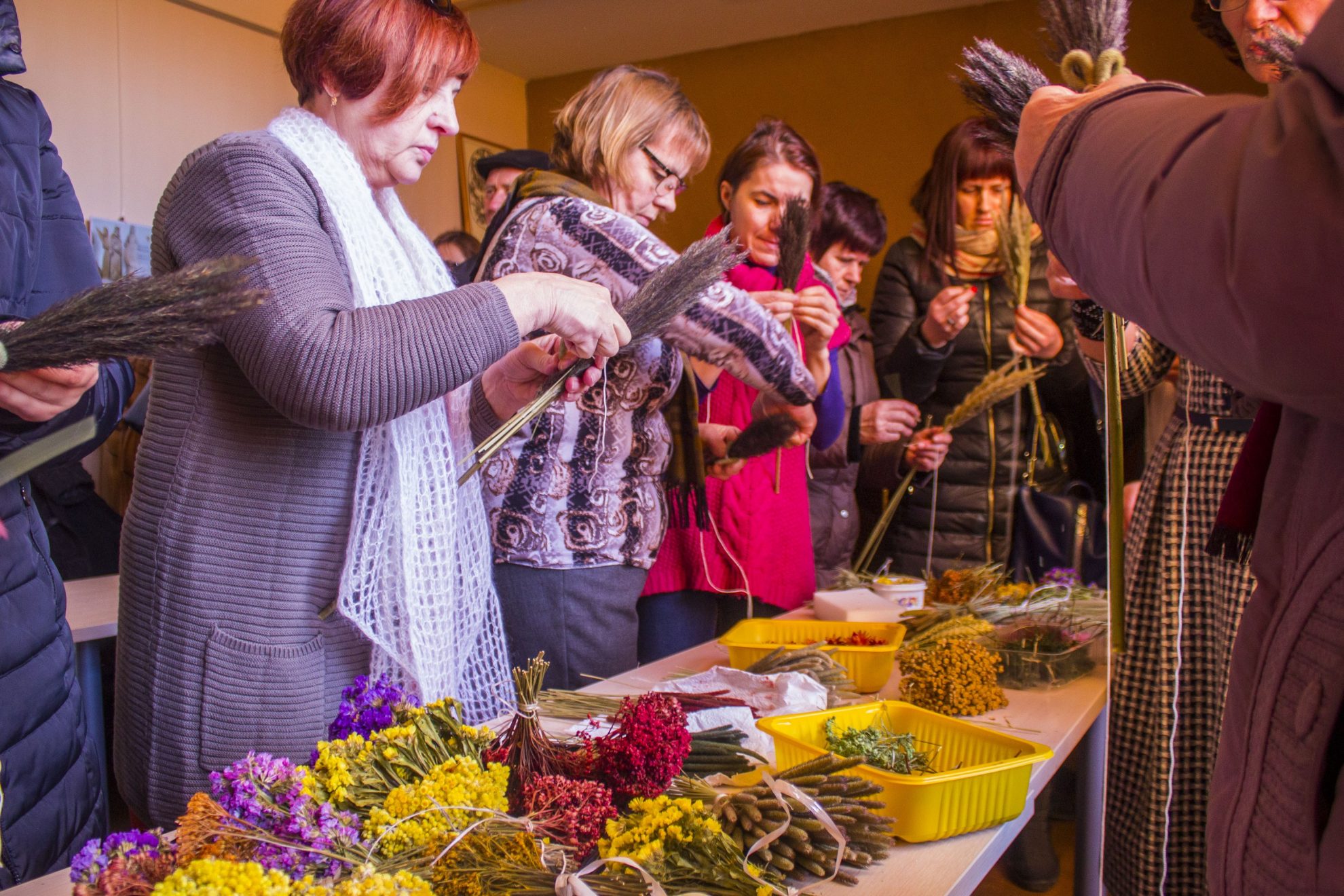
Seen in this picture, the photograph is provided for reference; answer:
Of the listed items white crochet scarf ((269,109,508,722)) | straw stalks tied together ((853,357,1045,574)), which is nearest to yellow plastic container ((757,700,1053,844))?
white crochet scarf ((269,109,508,722))

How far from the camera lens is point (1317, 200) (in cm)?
52

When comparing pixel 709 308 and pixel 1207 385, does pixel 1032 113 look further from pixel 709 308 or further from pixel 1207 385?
pixel 1207 385

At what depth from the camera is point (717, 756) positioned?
1.11 meters

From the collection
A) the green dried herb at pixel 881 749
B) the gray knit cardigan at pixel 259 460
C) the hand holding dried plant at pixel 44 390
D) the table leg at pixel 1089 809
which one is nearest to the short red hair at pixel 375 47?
the gray knit cardigan at pixel 259 460

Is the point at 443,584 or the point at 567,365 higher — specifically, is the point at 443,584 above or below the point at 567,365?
below

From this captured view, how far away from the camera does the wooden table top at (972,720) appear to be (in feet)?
3.00

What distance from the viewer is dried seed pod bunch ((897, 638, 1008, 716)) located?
138 centimetres

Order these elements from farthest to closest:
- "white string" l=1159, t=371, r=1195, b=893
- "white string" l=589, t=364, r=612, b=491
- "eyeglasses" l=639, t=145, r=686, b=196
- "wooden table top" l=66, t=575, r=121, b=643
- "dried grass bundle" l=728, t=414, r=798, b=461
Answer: "wooden table top" l=66, t=575, r=121, b=643
"dried grass bundle" l=728, t=414, r=798, b=461
"eyeglasses" l=639, t=145, r=686, b=196
"white string" l=589, t=364, r=612, b=491
"white string" l=1159, t=371, r=1195, b=893

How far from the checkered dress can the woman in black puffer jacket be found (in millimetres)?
965

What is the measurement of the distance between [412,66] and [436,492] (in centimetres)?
52

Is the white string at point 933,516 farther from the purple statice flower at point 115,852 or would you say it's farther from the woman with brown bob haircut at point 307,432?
the purple statice flower at point 115,852

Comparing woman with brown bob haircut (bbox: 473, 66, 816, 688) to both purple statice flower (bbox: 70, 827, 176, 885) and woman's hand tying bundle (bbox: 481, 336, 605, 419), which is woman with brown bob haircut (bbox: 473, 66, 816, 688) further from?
purple statice flower (bbox: 70, 827, 176, 885)

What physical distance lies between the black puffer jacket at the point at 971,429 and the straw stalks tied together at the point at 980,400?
0.05 meters

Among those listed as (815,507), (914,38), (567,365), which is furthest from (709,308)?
(914,38)
